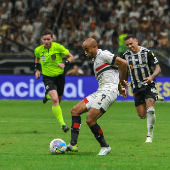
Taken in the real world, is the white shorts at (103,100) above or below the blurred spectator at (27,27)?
below

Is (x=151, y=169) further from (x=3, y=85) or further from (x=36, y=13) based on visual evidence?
(x=36, y=13)

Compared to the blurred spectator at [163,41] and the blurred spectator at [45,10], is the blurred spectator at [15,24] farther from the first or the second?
the blurred spectator at [163,41]

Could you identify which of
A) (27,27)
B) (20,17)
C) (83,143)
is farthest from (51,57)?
(20,17)

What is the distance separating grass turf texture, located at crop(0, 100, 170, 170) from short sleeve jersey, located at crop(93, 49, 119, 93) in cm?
107

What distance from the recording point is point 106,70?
8047 millimetres

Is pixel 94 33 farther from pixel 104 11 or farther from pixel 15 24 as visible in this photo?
pixel 15 24

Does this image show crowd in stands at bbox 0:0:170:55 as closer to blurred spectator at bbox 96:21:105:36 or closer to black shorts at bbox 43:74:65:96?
blurred spectator at bbox 96:21:105:36

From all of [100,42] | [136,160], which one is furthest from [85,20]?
[136,160]

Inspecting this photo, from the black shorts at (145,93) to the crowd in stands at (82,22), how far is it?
11203 mm

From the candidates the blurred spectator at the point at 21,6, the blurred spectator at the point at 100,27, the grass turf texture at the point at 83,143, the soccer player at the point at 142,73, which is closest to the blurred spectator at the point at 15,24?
the blurred spectator at the point at 21,6

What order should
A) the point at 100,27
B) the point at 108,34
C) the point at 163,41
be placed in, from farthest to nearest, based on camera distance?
1. the point at 100,27
2. the point at 108,34
3. the point at 163,41

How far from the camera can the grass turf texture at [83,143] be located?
22.4 ft

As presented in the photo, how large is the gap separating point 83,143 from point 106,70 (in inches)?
79.4

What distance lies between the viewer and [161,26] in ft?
77.7
